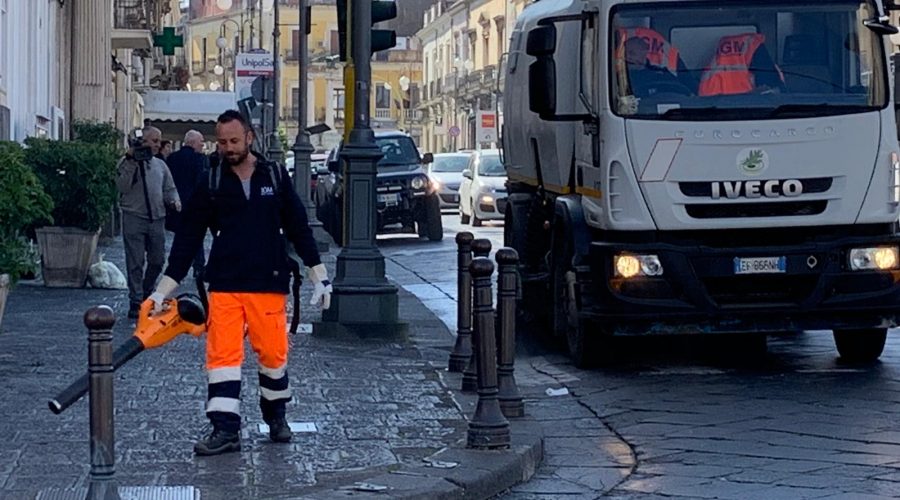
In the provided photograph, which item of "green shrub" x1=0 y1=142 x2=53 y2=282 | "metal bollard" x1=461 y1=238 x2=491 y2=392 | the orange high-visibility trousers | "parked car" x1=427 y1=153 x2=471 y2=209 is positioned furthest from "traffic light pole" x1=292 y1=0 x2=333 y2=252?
A: the orange high-visibility trousers

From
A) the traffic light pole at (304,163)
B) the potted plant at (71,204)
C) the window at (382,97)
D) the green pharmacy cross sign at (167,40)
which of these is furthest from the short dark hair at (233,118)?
the window at (382,97)

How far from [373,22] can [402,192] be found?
50.5 ft

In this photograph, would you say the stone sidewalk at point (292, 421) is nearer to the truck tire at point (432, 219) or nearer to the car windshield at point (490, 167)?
the truck tire at point (432, 219)

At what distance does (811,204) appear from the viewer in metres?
11.8

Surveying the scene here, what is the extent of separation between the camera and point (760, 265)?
11672mm

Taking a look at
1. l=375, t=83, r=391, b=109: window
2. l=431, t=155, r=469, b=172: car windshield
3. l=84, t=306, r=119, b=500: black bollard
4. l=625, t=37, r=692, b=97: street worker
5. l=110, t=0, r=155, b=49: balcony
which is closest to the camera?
l=84, t=306, r=119, b=500: black bollard

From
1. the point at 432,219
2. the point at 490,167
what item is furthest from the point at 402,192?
the point at 490,167

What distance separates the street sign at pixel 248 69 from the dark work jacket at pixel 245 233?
22565 millimetres

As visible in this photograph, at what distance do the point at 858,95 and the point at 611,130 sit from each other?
1714 millimetres

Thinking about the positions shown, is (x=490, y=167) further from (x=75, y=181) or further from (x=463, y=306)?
(x=463, y=306)

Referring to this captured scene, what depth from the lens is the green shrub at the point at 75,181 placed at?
1831 centimetres

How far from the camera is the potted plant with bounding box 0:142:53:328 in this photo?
1242 cm

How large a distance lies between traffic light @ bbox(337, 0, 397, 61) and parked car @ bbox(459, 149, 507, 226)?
1965 centimetres

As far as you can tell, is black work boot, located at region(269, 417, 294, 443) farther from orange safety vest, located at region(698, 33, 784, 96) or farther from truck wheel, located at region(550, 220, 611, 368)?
orange safety vest, located at region(698, 33, 784, 96)
